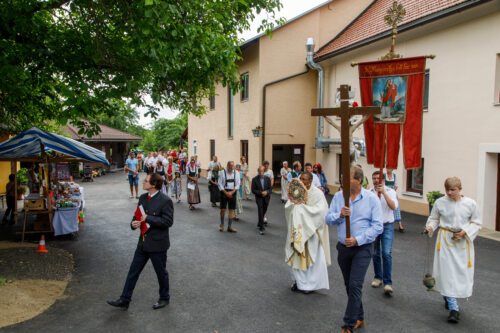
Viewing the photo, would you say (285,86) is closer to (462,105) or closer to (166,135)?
(462,105)

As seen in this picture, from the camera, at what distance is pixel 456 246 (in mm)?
5379

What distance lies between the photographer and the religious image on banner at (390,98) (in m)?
7.02

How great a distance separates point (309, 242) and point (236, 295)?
1.37 meters

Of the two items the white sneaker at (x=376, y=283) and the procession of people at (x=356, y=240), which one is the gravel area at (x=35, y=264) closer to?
the procession of people at (x=356, y=240)

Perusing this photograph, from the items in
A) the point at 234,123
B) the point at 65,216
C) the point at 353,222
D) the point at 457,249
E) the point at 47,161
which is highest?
the point at 234,123

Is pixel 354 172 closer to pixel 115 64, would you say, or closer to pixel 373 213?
pixel 373 213

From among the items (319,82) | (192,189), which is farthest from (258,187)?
(319,82)

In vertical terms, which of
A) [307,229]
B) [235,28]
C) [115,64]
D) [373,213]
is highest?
[235,28]

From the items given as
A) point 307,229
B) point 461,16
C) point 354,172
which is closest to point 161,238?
point 307,229

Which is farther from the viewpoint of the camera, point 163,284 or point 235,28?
point 235,28

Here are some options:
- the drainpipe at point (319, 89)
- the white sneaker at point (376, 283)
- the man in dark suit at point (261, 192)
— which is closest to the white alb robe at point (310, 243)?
the white sneaker at point (376, 283)

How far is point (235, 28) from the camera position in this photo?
9898 mm

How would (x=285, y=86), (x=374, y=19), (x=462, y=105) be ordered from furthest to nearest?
(x=285, y=86), (x=374, y=19), (x=462, y=105)

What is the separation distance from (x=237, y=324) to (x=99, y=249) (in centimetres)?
501
